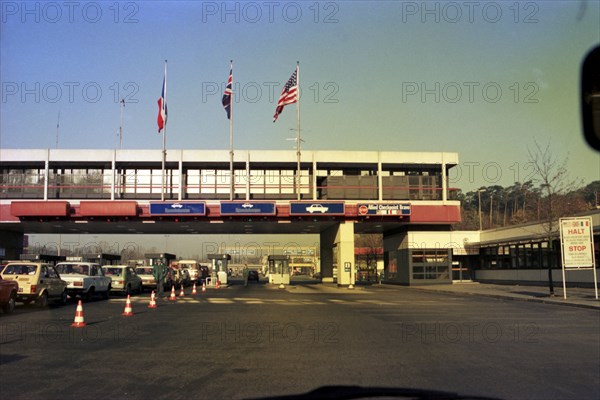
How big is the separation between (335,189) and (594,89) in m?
44.2

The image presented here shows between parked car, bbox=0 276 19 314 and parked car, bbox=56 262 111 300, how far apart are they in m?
6.60

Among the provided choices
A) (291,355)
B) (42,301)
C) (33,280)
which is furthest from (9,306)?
(291,355)

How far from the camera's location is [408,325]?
1612 centimetres

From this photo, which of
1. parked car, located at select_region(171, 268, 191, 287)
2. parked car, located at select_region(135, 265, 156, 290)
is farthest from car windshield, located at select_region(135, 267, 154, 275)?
parked car, located at select_region(171, 268, 191, 287)

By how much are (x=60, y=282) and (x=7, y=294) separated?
172 inches

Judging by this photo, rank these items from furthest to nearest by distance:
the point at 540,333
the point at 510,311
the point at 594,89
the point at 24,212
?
the point at 24,212 → the point at 510,311 → the point at 540,333 → the point at 594,89

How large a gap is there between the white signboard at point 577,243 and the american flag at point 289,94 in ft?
68.2

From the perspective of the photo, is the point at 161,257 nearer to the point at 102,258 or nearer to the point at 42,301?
the point at 102,258

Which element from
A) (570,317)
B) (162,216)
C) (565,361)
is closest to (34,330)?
(565,361)

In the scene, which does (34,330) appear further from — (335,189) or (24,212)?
(335,189)

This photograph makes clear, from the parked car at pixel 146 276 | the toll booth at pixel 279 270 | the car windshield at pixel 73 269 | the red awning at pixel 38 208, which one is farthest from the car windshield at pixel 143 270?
the car windshield at pixel 73 269

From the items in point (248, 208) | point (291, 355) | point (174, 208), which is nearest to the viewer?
point (291, 355)

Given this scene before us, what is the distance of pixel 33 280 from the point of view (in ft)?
71.3

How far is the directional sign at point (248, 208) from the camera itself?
41.3m
